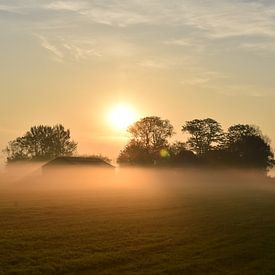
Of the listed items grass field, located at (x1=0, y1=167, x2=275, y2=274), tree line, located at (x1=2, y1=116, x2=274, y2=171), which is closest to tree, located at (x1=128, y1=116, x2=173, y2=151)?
tree line, located at (x1=2, y1=116, x2=274, y2=171)

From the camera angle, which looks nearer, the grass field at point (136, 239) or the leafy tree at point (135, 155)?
the grass field at point (136, 239)

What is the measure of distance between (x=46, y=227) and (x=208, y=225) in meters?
11.6

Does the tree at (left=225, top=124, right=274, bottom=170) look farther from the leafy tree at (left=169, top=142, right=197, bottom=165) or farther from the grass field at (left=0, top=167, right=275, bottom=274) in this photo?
the grass field at (left=0, top=167, right=275, bottom=274)

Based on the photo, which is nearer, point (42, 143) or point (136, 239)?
point (136, 239)

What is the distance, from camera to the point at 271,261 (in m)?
26.8

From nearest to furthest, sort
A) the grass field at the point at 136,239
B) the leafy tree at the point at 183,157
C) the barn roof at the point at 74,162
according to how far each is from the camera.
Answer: the grass field at the point at 136,239 → the barn roof at the point at 74,162 → the leafy tree at the point at 183,157

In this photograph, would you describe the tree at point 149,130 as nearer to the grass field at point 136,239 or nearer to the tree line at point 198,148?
the tree line at point 198,148

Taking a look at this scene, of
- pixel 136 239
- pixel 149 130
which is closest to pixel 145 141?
pixel 149 130

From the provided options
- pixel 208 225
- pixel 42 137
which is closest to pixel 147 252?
pixel 208 225

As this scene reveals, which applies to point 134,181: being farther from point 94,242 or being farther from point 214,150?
point 94,242

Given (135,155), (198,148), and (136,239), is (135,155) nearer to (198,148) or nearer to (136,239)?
(198,148)

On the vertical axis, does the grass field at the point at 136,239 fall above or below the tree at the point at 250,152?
below

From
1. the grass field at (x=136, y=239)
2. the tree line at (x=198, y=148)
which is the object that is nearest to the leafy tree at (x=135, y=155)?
A: the tree line at (x=198, y=148)

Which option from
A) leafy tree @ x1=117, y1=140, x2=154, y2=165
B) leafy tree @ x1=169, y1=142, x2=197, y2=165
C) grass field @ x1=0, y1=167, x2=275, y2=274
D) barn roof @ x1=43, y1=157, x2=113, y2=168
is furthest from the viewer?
leafy tree @ x1=117, y1=140, x2=154, y2=165
